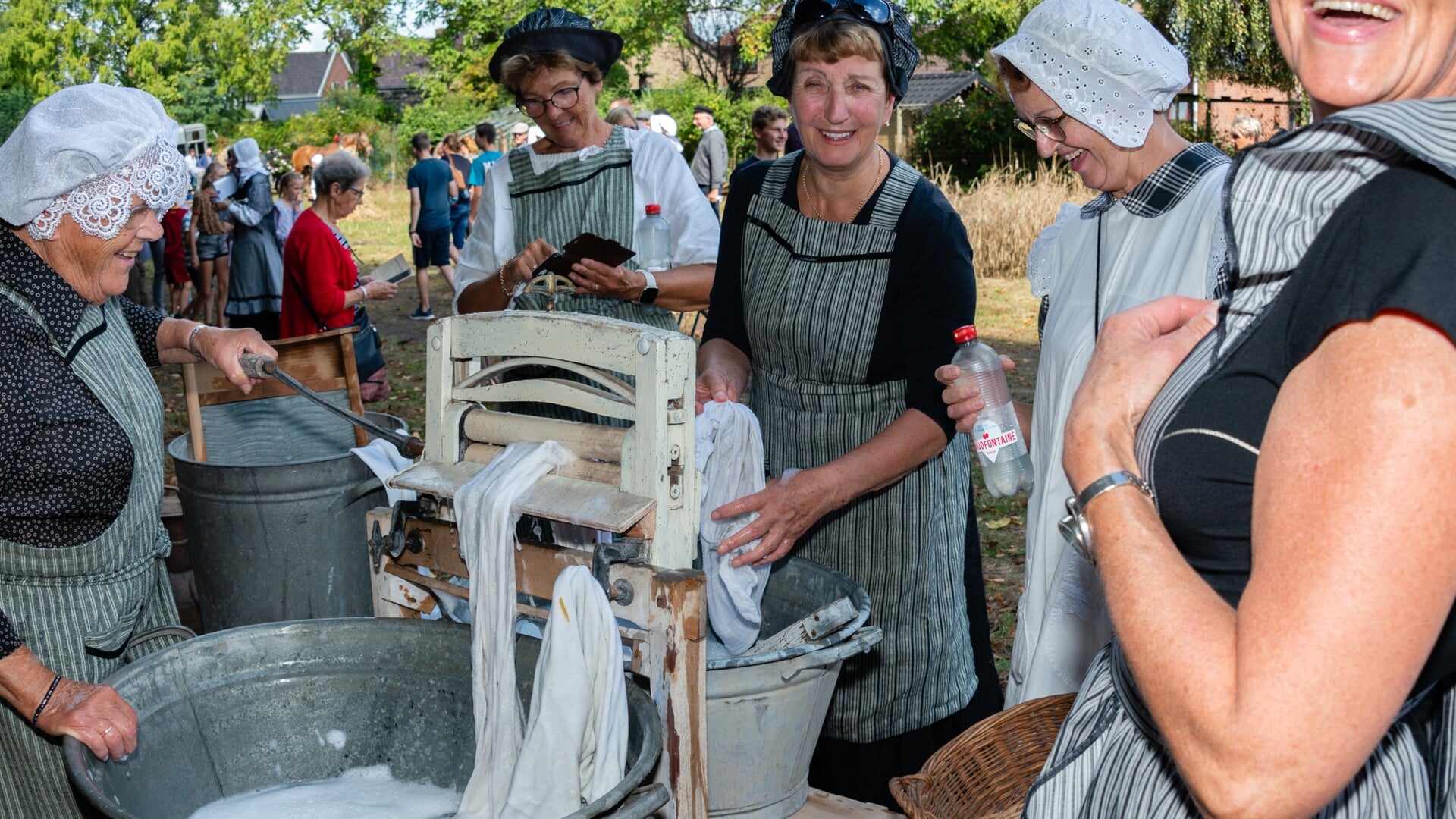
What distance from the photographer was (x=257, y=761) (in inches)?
70.4

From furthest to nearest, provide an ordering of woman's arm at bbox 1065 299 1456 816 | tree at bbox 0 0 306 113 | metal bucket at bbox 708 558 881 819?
tree at bbox 0 0 306 113, metal bucket at bbox 708 558 881 819, woman's arm at bbox 1065 299 1456 816

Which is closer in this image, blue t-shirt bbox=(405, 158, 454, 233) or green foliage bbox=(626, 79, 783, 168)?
blue t-shirt bbox=(405, 158, 454, 233)

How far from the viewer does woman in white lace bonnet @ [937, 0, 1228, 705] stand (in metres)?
2.04

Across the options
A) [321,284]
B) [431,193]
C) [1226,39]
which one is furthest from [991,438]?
[1226,39]

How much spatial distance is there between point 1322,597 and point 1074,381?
4.39ft

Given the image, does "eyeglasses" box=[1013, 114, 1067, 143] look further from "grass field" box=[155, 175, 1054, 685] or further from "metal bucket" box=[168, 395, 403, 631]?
"grass field" box=[155, 175, 1054, 685]

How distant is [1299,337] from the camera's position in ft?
2.86

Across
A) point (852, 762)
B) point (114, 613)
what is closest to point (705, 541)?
point (852, 762)

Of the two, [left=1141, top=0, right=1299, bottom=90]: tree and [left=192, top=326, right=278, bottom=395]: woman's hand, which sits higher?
[left=1141, top=0, right=1299, bottom=90]: tree

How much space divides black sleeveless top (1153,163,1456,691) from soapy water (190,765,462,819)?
1192mm

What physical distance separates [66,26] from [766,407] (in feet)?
141

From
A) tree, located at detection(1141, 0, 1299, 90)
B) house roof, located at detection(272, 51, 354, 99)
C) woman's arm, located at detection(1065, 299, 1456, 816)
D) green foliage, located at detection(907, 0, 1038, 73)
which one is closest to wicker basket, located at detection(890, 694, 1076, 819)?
woman's arm, located at detection(1065, 299, 1456, 816)

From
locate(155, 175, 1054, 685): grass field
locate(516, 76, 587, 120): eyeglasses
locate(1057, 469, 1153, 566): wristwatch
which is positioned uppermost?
locate(516, 76, 587, 120): eyeglasses

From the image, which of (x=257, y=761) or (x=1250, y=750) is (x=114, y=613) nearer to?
(x=257, y=761)
